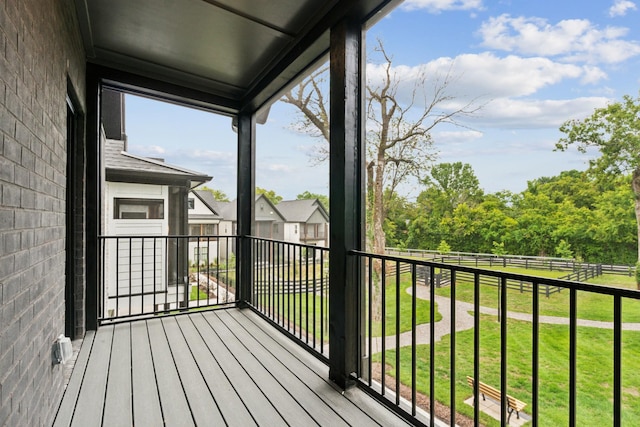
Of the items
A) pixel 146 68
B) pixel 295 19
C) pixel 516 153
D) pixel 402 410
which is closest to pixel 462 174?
pixel 516 153

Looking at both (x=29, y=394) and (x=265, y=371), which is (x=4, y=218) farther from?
(x=265, y=371)

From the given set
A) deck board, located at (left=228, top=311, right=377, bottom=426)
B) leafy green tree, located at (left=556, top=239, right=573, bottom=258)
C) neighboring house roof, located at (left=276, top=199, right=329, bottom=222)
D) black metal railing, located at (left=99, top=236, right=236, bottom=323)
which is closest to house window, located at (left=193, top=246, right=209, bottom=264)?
black metal railing, located at (left=99, top=236, right=236, bottom=323)

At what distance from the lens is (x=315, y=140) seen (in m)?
3.20

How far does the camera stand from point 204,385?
6.62 feet

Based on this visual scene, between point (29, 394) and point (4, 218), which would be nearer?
point (4, 218)

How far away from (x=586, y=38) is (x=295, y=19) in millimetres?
1720

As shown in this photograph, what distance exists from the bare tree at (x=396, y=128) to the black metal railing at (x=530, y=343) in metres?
0.52

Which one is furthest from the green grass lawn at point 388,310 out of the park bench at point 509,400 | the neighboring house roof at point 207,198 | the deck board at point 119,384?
the neighboring house roof at point 207,198

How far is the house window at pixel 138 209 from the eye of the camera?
3.91 m

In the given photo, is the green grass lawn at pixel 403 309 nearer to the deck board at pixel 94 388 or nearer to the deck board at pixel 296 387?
the deck board at pixel 296 387

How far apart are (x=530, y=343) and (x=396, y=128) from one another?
1.55 meters

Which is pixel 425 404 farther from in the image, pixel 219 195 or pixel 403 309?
pixel 219 195

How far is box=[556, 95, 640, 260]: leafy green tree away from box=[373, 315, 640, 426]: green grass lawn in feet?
1.40

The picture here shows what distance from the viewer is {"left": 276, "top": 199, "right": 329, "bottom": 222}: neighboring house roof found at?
2.85 meters
